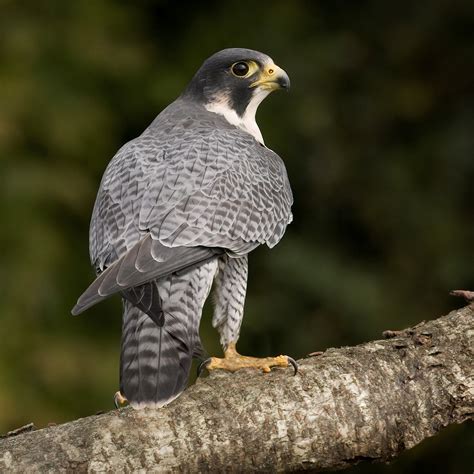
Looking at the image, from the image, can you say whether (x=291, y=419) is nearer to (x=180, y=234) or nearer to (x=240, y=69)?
(x=180, y=234)

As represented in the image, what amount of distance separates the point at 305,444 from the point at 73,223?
326 centimetres

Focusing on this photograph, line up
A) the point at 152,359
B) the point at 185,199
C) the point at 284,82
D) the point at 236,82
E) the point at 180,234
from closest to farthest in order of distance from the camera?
the point at 152,359
the point at 180,234
the point at 185,199
the point at 284,82
the point at 236,82

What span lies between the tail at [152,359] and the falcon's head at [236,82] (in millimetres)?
1728

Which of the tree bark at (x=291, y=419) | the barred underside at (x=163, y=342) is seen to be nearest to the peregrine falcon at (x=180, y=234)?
the barred underside at (x=163, y=342)

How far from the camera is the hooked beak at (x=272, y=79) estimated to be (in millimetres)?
5078

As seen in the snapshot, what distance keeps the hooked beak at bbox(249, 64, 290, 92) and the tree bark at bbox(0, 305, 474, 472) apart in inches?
65.2

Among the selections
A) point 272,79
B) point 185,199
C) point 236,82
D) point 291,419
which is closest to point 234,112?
point 236,82

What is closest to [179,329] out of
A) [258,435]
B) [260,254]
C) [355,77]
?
[258,435]

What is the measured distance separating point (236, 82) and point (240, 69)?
7 cm

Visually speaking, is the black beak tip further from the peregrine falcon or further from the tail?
the tail

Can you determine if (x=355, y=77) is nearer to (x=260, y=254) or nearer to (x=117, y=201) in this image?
A: (x=260, y=254)

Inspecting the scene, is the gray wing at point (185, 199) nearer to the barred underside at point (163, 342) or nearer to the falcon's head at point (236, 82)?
the barred underside at point (163, 342)

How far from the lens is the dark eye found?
5.16 meters

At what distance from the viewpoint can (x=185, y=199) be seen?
4062 millimetres
